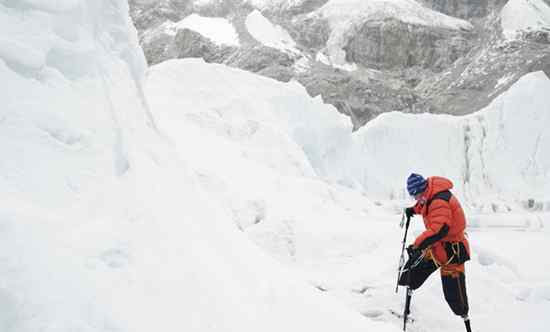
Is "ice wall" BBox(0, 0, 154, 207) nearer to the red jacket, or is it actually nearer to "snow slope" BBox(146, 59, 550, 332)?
"snow slope" BBox(146, 59, 550, 332)

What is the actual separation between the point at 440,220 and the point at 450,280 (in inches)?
24.4

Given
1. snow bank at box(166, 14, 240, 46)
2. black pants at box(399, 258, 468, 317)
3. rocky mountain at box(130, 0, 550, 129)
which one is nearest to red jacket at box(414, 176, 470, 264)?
black pants at box(399, 258, 468, 317)

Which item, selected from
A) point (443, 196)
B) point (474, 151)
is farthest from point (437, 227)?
point (474, 151)

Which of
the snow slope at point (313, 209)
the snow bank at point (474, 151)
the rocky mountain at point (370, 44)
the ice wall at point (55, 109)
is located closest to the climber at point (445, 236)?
the snow slope at point (313, 209)

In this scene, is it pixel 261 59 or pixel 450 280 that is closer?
pixel 450 280

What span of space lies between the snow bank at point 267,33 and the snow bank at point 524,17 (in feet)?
76.6

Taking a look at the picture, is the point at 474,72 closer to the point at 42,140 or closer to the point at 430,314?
the point at 430,314

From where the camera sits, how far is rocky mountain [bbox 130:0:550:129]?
46219 millimetres

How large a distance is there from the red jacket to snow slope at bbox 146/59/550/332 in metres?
0.94

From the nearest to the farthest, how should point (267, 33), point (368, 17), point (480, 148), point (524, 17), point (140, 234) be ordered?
point (140, 234), point (480, 148), point (524, 17), point (267, 33), point (368, 17)

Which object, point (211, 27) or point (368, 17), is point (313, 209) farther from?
point (211, 27)

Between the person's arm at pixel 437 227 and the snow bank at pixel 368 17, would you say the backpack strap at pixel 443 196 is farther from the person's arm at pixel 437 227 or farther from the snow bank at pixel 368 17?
the snow bank at pixel 368 17

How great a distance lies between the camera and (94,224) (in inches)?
89.3

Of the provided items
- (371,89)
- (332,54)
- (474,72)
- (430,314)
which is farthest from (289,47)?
(430,314)
